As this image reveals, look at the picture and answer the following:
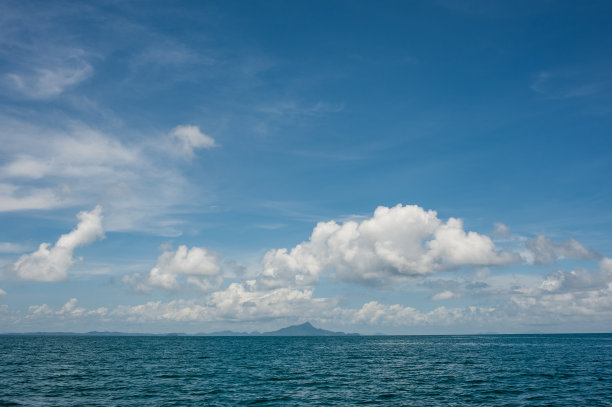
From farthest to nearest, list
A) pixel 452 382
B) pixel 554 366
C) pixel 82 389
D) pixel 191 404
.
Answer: pixel 554 366
pixel 452 382
pixel 82 389
pixel 191 404

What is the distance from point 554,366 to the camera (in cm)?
8444

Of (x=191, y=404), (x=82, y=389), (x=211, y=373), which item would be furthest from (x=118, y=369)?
(x=191, y=404)

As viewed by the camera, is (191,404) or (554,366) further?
(554,366)

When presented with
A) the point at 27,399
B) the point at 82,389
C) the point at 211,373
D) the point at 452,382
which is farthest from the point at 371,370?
the point at 27,399

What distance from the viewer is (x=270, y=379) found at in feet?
211

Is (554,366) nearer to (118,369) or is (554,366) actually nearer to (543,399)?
(543,399)

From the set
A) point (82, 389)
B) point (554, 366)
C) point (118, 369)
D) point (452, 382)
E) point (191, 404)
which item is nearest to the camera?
point (191, 404)

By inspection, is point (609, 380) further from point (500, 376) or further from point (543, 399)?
point (543, 399)

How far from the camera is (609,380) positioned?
6278 centimetres

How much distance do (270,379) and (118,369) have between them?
112 ft

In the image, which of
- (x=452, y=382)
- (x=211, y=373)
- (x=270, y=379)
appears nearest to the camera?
(x=452, y=382)

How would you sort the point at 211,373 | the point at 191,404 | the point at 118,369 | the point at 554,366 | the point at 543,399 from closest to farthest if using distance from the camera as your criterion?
the point at 191,404
the point at 543,399
the point at 211,373
the point at 118,369
the point at 554,366

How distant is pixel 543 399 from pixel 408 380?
19.5 metres

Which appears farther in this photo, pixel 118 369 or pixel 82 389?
pixel 118 369
